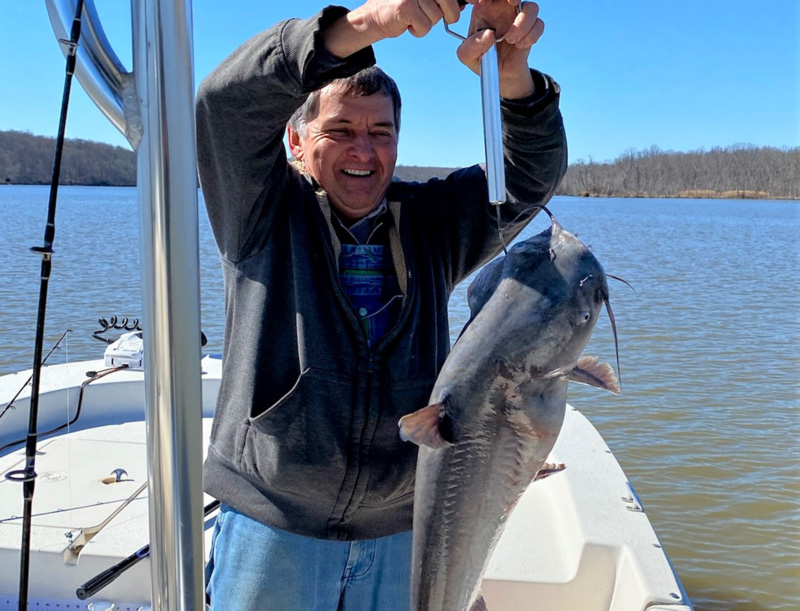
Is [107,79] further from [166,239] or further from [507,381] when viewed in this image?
[507,381]

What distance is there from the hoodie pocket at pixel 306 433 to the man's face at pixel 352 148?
53 centimetres

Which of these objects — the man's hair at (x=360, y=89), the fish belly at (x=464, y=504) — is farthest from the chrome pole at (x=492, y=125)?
the man's hair at (x=360, y=89)

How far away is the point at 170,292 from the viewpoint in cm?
107

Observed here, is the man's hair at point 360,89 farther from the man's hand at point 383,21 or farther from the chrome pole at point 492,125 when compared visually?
the chrome pole at point 492,125

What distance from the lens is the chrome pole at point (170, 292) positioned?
1032 mm

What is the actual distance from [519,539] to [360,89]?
7.72 ft

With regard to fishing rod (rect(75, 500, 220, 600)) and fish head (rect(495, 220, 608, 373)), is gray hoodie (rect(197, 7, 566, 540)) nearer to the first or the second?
fish head (rect(495, 220, 608, 373))

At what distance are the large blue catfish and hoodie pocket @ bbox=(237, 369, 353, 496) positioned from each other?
44 centimetres

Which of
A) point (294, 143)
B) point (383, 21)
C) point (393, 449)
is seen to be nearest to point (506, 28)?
point (383, 21)

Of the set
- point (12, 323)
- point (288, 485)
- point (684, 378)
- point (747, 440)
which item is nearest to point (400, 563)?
point (288, 485)

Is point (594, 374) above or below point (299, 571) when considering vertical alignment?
above

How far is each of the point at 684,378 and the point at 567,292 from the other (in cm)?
1011

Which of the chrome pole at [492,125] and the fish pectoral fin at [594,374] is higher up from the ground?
the chrome pole at [492,125]

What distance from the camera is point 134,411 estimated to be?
5457 mm
